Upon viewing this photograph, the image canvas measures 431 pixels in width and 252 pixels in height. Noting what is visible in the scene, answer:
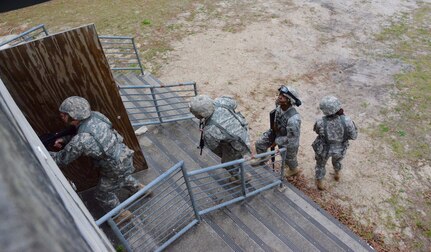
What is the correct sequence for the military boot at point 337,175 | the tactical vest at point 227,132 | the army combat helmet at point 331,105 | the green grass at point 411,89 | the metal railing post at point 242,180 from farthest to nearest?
the green grass at point 411,89
the military boot at point 337,175
the army combat helmet at point 331,105
the tactical vest at point 227,132
the metal railing post at point 242,180

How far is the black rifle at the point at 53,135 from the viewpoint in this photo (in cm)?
392

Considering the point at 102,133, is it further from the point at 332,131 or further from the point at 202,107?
the point at 332,131

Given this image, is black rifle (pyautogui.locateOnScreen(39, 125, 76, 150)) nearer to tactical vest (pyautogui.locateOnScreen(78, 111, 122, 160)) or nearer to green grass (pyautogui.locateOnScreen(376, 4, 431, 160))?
tactical vest (pyautogui.locateOnScreen(78, 111, 122, 160))

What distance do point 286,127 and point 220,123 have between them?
1.24 metres

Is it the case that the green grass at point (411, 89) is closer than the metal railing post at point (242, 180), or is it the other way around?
the metal railing post at point (242, 180)

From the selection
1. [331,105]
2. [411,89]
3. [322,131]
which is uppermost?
[331,105]

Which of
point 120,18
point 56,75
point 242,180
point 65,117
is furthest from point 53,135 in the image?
point 120,18

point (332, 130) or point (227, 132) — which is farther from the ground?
point (227, 132)

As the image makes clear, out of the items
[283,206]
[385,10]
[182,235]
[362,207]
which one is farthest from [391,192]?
[385,10]

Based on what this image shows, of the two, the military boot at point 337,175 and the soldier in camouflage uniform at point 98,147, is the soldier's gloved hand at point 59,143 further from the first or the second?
the military boot at point 337,175

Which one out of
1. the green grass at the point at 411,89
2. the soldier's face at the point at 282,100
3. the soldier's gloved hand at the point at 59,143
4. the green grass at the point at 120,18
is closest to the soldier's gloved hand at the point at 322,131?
the soldier's face at the point at 282,100

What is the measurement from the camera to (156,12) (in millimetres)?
12383

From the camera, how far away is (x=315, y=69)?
926cm

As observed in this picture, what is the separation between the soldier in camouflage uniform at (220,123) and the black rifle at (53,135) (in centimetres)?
157
